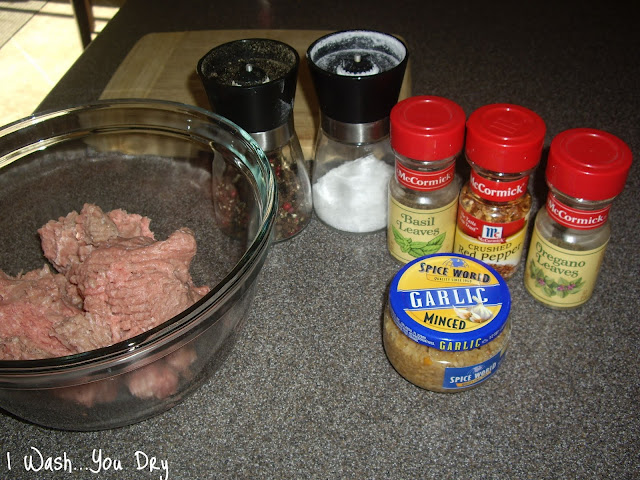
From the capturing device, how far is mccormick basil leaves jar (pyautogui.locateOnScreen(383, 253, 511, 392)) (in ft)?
2.13

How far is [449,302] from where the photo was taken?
0.68 m

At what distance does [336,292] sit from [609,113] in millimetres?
670

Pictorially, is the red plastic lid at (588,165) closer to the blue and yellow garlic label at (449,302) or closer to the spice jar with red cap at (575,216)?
the spice jar with red cap at (575,216)

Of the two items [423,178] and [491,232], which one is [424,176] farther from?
[491,232]

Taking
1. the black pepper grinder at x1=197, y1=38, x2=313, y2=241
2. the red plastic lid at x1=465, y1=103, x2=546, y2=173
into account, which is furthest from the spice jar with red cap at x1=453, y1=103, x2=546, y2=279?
the black pepper grinder at x1=197, y1=38, x2=313, y2=241

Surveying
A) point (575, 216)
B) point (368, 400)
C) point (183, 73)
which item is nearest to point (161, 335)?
point (368, 400)

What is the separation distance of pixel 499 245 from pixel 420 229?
0.11 meters

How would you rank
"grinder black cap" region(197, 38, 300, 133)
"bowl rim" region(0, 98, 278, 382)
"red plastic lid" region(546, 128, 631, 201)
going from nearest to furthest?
"bowl rim" region(0, 98, 278, 382) → "red plastic lid" region(546, 128, 631, 201) → "grinder black cap" region(197, 38, 300, 133)

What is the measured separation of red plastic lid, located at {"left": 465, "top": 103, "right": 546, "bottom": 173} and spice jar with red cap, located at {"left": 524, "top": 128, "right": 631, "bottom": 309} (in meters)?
0.02

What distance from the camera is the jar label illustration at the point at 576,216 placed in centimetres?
68

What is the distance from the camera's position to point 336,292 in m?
0.84

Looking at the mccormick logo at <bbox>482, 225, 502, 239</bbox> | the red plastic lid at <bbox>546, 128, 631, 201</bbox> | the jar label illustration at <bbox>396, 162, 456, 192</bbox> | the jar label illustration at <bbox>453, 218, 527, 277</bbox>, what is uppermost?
the red plastic lid at <bbox>546, 128, 631, 201</bbox>

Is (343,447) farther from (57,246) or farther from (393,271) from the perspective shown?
(57,246)

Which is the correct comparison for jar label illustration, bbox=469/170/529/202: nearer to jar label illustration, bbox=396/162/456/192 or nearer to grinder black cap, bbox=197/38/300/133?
jar label illustration, bbox=396/162/456/192
